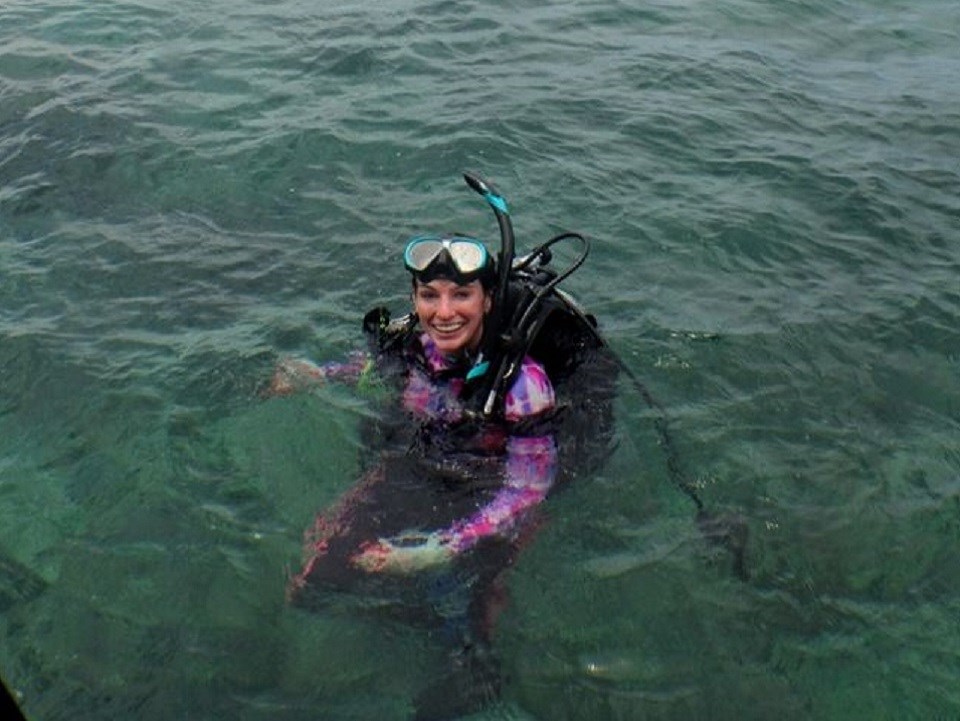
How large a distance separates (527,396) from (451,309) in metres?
0.60

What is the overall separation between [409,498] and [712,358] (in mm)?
2597

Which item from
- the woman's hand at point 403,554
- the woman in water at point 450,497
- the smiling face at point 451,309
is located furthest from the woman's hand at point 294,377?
the woman's hand at point 403,554

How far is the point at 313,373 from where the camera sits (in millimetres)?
6039

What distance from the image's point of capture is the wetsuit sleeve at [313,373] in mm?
5957

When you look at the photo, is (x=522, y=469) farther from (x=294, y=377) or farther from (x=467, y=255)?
(x=294, y=377)

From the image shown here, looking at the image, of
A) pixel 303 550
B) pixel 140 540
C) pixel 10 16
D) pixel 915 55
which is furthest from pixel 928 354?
pixel 10 16

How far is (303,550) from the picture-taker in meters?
5.21

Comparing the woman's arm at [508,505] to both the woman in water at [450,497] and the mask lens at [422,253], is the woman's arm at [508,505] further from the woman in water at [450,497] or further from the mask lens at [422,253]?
the mask lens at [422,253]

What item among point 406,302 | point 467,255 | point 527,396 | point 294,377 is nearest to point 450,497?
point 527,396

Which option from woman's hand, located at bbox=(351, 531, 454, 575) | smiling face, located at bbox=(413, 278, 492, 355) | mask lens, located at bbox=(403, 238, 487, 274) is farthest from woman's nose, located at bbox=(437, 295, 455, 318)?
woman's hand, located at bbox=(351, 531, 454, 575)

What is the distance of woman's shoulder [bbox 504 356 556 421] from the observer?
204 inches

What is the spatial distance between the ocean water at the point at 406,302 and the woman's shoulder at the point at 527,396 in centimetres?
67

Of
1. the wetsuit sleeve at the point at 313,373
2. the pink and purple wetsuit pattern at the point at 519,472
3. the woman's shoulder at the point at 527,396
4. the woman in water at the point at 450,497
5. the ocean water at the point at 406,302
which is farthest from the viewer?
the wetsuit sleeve at the point at 313,373

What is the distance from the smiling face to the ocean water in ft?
3.61
